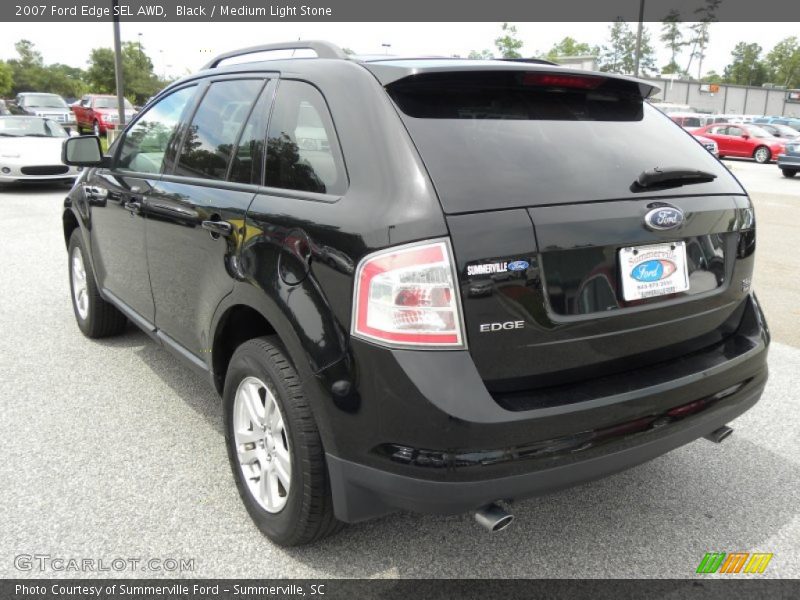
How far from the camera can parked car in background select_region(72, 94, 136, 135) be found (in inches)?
1059

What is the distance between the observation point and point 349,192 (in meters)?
2.20

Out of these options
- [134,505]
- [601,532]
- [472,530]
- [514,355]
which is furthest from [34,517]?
[601,532]

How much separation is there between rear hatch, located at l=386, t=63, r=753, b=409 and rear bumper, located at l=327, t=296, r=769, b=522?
9 centimetres

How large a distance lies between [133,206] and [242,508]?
1.74 metres

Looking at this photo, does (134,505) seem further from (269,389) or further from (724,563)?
(724,563)

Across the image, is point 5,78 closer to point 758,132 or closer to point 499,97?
point 758,132

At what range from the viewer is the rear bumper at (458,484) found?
2.02 metres

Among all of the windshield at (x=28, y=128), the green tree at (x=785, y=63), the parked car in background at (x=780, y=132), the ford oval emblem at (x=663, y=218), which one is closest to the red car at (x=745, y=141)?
the parked car in background at (x=780, y=132)

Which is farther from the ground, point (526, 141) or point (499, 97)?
point (499, 97)

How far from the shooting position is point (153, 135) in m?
3.80

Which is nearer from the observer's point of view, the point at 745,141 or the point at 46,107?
the point at 745,141

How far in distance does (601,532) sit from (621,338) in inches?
37.3

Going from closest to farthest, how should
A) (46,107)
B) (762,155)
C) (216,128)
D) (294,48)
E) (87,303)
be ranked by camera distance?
(294,48) → (216,128) → (87,303) → (762,155) → (46,107)

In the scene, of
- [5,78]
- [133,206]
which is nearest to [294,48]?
[133,206]
